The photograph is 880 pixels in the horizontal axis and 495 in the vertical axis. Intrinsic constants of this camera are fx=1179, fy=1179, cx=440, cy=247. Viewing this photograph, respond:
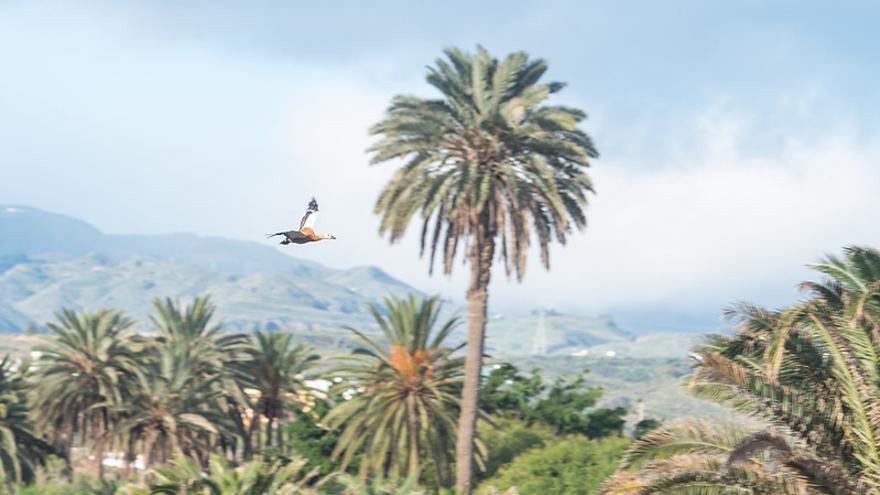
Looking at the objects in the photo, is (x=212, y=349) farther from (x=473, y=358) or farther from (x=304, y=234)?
(x=304, y=234)

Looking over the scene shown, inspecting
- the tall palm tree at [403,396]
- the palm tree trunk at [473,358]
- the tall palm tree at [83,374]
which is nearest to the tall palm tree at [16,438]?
the tall palm tree at [83,374]

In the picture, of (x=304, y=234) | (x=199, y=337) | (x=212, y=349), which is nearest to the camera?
(x=304, y=234)

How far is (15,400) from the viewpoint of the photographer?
50.0m

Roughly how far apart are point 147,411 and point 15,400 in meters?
5.65

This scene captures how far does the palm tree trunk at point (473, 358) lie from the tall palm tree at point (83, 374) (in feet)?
52.2

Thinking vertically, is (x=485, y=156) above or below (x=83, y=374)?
above

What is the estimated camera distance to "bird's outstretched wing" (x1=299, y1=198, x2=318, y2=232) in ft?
38.3

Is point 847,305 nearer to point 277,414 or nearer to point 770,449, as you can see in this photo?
point 770,449

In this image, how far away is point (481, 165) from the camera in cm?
4459

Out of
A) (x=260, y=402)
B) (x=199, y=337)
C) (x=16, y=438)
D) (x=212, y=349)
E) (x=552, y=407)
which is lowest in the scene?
(x=16, y=438)

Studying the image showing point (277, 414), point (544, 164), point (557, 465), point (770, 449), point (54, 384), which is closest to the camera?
point (770, 449)

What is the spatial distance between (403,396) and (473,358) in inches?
126

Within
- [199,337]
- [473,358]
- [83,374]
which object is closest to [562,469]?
[473,358]

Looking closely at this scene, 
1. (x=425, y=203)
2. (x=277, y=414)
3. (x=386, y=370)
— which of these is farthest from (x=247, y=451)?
(x=425, y=203)
